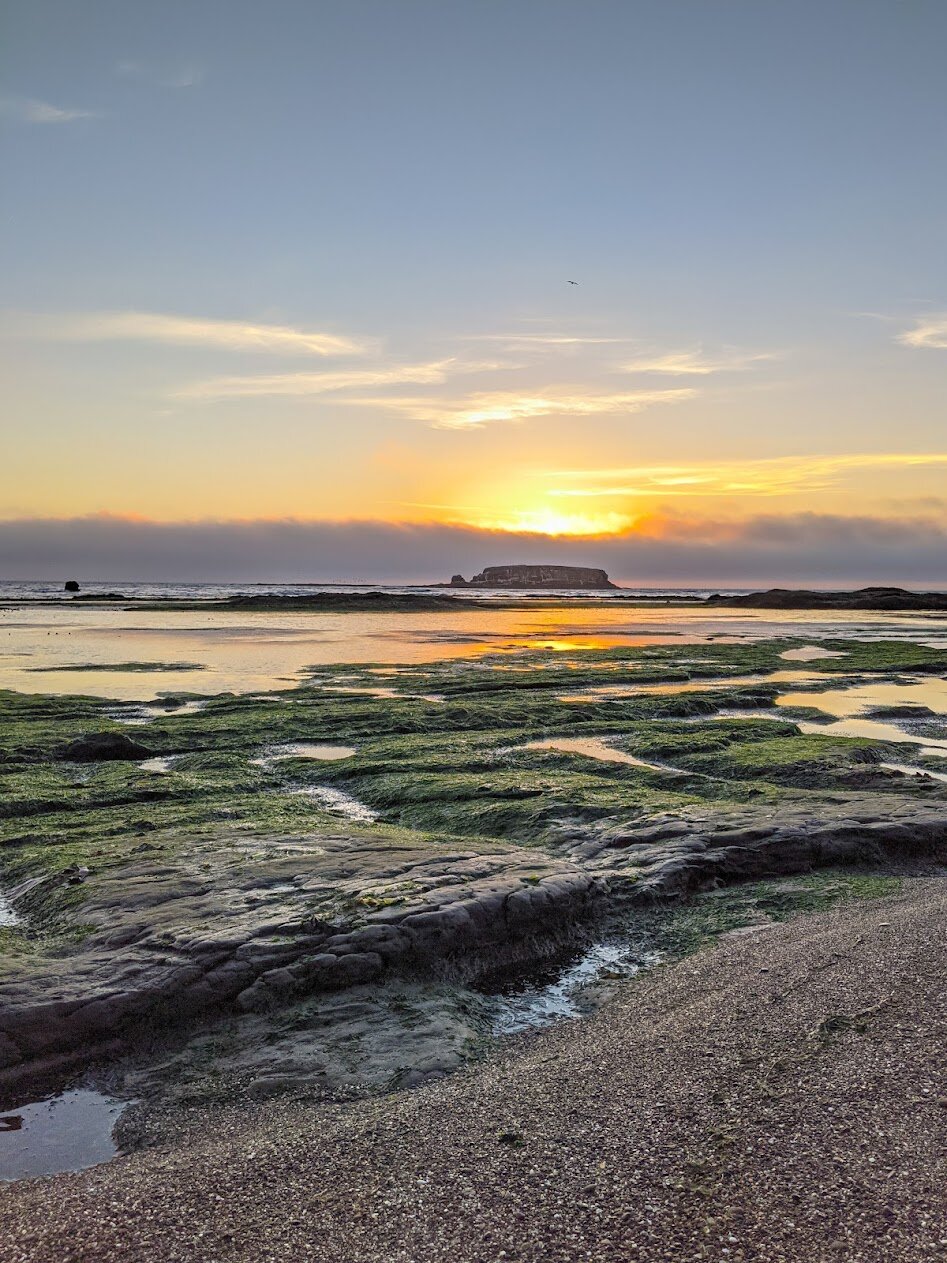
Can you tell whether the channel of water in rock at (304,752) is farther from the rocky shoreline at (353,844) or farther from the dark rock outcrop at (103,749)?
the dark rock outcrop at (103,749)

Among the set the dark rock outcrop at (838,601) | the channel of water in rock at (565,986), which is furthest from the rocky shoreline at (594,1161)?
the dark rock outcrop at (838,601)

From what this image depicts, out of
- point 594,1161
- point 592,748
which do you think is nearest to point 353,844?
point 594,1161

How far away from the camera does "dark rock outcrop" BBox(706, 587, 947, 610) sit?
436ft

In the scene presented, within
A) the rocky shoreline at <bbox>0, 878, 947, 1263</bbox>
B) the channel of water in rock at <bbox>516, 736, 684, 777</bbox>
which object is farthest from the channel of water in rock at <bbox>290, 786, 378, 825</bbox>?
the rocky shoreline at <bbox>0, 878, 947, 1263</bbox>

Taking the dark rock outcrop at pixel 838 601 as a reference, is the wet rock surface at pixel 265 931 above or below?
below

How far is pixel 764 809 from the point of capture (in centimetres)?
1429

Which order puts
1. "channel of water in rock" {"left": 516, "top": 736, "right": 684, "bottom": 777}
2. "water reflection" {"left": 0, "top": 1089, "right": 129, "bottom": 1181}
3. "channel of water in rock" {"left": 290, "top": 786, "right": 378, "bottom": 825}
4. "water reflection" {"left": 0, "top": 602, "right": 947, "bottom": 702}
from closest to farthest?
"water reflection" {"left": 0, "top": 1089, "right": 129, "bottom": 1181}
"channel of water in rock" {"left": 290, "top": 786, "right": 378, "bottom": 825}
"channel of water in rock" {"left": 516, "top": 736, "right": 684, "bottom": 777}
"water reflection" {"left": 0, "top": 602, "right": 947, "bottom": 702}

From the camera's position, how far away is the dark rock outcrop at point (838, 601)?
436ft

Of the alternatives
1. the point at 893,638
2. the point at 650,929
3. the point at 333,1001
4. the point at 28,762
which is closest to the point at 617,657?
the point at 893,638

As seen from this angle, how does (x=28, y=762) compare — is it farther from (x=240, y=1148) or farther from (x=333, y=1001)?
(x=240, y=1148)

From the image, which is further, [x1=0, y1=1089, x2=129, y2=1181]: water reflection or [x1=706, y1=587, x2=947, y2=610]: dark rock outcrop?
[x1=706, y1=587, x2=947, y2=610]: dark rock outcrop

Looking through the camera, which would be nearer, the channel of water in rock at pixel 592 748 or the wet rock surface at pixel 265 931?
the wet rock surface at pixel 265 931

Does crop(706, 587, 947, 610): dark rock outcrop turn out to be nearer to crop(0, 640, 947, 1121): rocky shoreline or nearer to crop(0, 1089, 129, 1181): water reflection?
crop(0, 640, 947, 1121): rocky shoreline

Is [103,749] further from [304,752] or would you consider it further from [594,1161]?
[594,1161]
